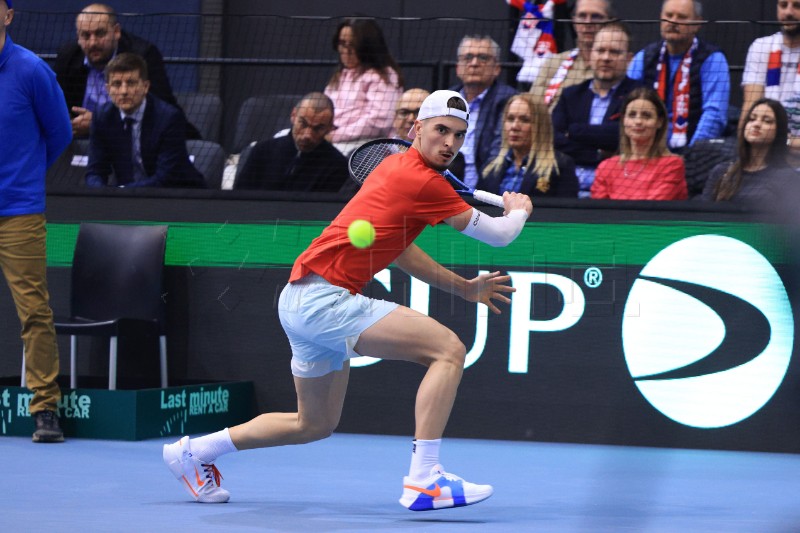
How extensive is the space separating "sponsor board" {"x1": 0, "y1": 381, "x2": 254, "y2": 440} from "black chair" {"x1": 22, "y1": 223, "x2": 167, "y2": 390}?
1.34 ft

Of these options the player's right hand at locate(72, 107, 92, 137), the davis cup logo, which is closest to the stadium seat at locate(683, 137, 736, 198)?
the davis cup logo

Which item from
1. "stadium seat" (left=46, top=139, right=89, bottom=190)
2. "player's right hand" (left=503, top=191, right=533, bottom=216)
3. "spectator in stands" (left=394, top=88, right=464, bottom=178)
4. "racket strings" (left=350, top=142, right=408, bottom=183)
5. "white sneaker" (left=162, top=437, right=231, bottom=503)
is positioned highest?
"spectator in stands" (left=394, top=88, right=464, bottom=178)

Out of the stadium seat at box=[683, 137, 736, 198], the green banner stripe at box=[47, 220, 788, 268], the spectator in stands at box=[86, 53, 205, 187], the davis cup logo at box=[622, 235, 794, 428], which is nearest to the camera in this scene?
the davis cup logo at box=[622, 235, 794, 428]

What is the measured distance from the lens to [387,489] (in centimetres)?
580

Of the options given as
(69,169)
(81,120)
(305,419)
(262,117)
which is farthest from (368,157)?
(69,169)

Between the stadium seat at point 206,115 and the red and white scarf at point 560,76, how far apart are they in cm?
249

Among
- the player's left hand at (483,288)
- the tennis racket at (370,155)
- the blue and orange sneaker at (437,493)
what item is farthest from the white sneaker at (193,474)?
the tennis racket at (370,155)

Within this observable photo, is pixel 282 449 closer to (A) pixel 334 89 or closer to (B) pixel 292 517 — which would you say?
(B) pixel 292 517

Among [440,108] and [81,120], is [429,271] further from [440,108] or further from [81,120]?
[81,120]

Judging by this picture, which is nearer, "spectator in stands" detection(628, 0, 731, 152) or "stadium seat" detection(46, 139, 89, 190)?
"spectator in stands" detection(628, 0, 731, 152)

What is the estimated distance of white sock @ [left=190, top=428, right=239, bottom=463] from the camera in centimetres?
530

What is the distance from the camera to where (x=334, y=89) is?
850 cm

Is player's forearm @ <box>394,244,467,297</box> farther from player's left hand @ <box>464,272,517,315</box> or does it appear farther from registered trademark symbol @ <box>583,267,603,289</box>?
registered trademark symbol @ <box>583,267,603,289</box>

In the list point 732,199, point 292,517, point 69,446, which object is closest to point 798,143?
point 732,199
